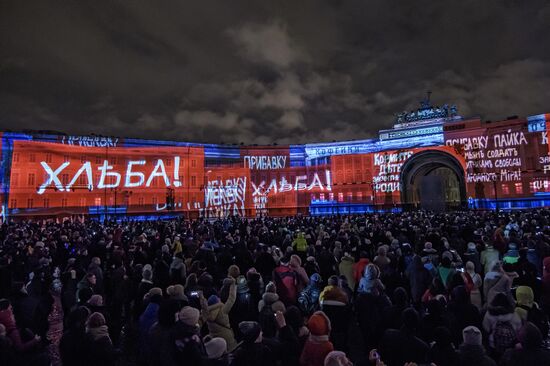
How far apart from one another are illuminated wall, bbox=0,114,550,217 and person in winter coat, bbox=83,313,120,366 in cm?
2972

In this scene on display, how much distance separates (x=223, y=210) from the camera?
56625 millimetres

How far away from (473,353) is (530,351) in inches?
21.6

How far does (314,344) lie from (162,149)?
52.2m

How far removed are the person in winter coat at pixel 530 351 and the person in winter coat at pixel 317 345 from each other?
1.94 metres

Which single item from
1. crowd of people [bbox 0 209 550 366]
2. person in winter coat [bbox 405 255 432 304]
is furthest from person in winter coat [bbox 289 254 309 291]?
person in winter coat [bbox 405 255 432 304]

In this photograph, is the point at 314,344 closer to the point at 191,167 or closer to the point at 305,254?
the point at 305,254

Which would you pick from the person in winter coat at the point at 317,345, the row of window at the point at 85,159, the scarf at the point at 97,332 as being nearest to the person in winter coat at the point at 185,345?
the scarf at the point at 97,332

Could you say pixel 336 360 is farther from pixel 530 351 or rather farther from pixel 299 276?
pixel 299 276

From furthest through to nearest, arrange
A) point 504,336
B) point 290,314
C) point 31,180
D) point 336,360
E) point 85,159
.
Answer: point 85,159 → point 31,180 → point 290,314 → point 504,336 → point 336,360

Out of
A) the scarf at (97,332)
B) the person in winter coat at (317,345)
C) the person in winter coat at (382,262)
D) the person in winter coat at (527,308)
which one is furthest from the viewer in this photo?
the person in winter coat at (382,262)

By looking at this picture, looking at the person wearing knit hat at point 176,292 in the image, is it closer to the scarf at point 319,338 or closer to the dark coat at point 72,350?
the dark coat at point 72,350

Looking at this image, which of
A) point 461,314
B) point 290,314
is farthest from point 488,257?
point 290,314

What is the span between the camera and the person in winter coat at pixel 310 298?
6574 mm

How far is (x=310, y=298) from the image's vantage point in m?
6.59
